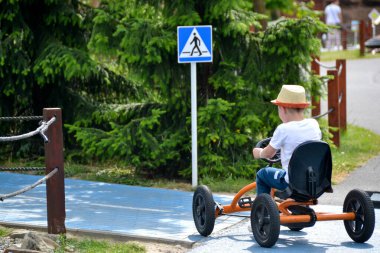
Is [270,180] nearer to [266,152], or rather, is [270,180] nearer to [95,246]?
[266,152]

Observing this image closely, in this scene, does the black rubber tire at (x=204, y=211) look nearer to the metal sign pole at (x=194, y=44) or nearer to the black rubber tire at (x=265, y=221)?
the black rubber tire at (x=265, y=221)

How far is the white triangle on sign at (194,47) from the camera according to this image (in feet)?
35.4

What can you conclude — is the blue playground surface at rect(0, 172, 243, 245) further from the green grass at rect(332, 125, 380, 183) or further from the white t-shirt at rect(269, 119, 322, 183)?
the green grass at rect(332, 125, 380, 183)

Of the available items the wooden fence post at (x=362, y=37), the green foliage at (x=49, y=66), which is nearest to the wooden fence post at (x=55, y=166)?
the green foliage at (x=49, y=66)

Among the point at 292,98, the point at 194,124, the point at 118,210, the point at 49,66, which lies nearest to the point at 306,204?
the point at 292,98

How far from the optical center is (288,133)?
7.60m

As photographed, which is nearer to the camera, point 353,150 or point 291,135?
point 291,135

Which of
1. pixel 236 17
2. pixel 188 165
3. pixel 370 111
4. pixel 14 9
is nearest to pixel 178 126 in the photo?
pixel 188 165

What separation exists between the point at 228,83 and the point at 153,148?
4.12 ft

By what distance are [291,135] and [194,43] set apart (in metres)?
3.46

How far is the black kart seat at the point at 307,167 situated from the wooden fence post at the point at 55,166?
2.06m

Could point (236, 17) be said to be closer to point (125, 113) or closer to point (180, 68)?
point (180, 68)

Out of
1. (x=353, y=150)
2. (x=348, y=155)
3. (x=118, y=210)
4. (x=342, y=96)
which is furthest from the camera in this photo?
(x=342, y=96)

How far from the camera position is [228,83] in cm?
1139
